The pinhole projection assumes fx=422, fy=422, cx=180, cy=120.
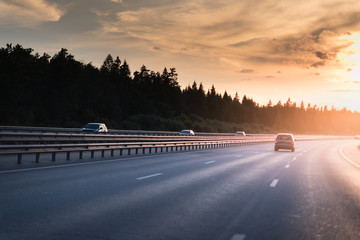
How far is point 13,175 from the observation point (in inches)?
493

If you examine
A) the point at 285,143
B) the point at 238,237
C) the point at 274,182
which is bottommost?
the point at 274,182

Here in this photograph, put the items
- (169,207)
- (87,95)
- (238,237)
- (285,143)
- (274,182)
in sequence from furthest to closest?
(87,95) → (285,143) → (274,182) → (169,207) → (238,237)

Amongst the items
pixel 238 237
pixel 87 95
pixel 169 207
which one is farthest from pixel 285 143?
pixel 87 95

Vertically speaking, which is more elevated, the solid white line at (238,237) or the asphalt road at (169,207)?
the solid white line at (238,237)

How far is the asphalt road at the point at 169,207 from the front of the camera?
6.24 meters

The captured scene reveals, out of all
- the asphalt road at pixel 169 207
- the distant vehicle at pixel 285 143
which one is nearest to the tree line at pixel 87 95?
the distant vehicle at pixel 285 143

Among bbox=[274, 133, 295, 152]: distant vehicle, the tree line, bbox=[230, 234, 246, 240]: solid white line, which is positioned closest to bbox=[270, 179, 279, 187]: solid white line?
bbox=[230, 234, 246, 240]: solid white line

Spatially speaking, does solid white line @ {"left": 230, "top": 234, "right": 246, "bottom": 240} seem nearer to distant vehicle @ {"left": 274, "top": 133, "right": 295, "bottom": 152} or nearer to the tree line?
distant vehicle @ {"left": 274, "top": 133, "right": 295, "bottom": 152}

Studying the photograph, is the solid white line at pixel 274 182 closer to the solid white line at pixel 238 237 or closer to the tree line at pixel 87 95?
the solid white line at pixel 238 237

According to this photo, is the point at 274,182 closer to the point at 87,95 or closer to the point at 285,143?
Result: the point at 285,143

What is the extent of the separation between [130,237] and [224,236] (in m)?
1.35

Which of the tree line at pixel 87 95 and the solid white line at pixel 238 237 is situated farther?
the tree line at pixel 87 95

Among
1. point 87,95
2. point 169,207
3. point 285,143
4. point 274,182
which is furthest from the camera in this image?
point 87,95

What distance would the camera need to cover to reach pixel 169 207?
27.1 feet
